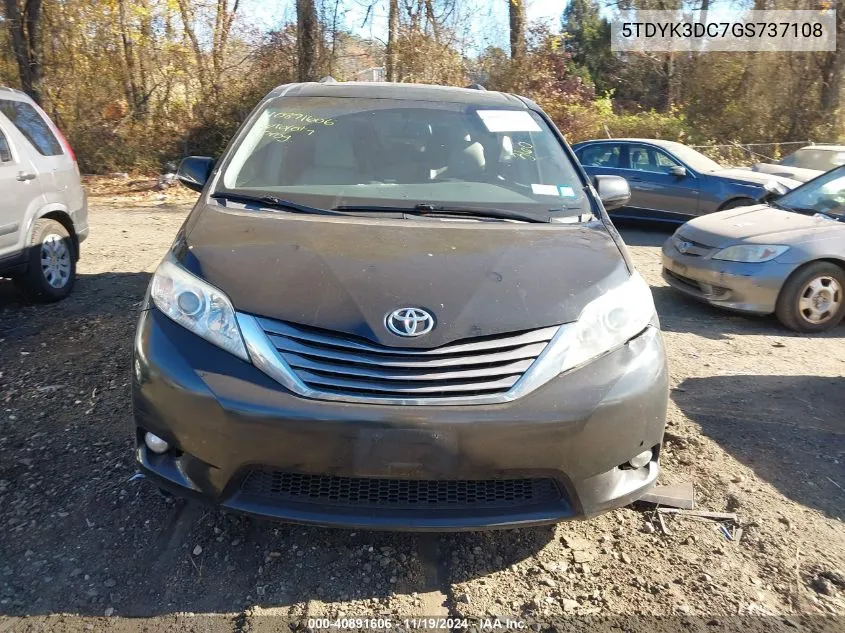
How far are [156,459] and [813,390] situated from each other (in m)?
4.08

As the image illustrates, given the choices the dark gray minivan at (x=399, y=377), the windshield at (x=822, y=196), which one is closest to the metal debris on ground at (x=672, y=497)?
the dark gray minivan at (x=399, y=377)

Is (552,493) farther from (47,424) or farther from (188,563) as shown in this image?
(47,424)

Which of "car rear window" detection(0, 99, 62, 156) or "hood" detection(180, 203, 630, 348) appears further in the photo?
"car rear window" detection(0, 99, 62, 156)

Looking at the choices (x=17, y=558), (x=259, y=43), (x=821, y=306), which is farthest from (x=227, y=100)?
(x=17, y=558)

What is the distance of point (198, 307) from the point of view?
2459 mm

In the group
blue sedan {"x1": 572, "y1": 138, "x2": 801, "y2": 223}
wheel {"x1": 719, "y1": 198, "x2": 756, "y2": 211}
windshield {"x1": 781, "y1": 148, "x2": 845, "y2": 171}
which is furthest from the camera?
windshield {"x1": 781, "y1": 148, "x2": 845, "y2": 171}

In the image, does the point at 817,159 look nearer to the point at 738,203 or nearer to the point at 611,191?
the point at 738,203

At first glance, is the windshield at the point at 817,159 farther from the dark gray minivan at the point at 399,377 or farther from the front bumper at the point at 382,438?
the front bumper at the point at 382,438

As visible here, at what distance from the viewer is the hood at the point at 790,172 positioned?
35.8ft

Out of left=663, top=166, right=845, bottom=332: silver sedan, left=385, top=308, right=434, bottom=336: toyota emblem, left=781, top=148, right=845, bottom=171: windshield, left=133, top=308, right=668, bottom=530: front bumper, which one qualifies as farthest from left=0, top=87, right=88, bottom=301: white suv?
left=781, top=148, right=845, bottom=171: windshield

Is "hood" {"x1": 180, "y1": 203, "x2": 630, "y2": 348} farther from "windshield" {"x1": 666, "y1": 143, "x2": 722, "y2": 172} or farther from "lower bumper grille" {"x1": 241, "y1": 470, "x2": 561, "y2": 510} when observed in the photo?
"windshield" {"x1": 666, "y1": 143, "x2": 722, "y2": 172}

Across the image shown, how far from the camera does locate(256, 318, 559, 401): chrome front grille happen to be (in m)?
2.25

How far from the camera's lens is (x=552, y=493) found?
2.38 m

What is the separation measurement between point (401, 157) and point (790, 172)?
9986mm
